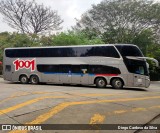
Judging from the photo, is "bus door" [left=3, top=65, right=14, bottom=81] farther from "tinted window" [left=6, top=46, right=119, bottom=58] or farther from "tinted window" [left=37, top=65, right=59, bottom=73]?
"tinted window" [left=37, top=65, right=59, bottom=73]

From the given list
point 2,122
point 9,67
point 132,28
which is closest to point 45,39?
point 132,28

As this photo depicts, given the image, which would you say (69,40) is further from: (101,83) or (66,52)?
(101,83)

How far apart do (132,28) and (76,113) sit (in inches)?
1145

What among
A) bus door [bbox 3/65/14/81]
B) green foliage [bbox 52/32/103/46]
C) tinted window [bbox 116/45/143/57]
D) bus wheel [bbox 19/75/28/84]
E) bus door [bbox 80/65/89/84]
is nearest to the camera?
tinted window [bbox 116/45/143/57]

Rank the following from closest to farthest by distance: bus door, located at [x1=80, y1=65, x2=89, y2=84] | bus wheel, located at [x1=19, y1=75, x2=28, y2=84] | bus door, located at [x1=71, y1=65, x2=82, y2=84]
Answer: bus door, located at [x1=80, y1=65, x2=89, y2=84] < bus door, located at [x1=71, y1=65, x2=82, y2=84] < bus wheel, located at [x1=19, y1=75, x2=28, y2=84]

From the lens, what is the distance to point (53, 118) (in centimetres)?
682

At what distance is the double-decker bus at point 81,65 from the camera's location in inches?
661

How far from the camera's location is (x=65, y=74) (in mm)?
18750

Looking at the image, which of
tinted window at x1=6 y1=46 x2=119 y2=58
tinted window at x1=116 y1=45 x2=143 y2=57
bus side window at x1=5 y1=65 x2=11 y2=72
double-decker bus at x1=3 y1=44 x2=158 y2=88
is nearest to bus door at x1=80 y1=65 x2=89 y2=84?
double-decker bus at x1=3 y1=44 x2=158 y2=88

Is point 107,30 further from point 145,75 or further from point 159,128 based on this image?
point 159,128

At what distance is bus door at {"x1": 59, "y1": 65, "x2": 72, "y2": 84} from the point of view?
1856 centimetres

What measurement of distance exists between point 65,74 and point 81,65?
1.65m

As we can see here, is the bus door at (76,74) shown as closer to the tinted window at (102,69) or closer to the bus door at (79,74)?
the bus door at (79,74)

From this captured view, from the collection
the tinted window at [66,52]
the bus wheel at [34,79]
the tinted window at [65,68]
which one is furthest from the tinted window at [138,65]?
the bus wheel at [34,79]
